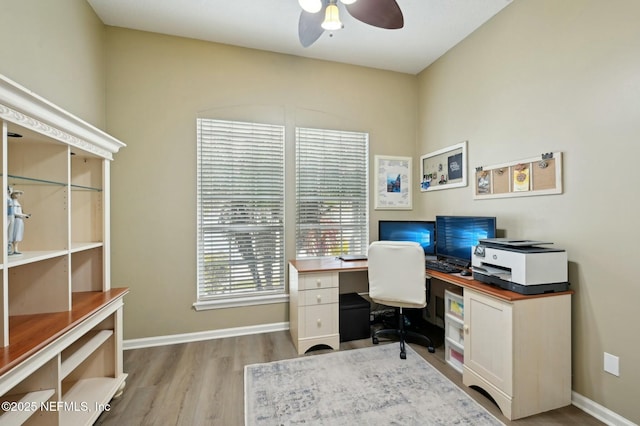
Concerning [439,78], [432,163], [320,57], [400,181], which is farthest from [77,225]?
[439,78]

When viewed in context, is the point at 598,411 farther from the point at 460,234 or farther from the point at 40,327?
the point at 40,327

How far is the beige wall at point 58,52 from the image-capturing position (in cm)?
158

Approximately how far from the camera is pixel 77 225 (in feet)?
6.27

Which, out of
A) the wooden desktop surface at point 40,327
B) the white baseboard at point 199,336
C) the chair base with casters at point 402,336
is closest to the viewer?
the wooden desktop surface at point 40,327

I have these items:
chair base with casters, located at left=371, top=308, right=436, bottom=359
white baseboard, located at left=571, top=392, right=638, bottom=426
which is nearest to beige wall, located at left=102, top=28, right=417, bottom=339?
chair base with casters, located at left=371, top=308, right=436, bottom=359

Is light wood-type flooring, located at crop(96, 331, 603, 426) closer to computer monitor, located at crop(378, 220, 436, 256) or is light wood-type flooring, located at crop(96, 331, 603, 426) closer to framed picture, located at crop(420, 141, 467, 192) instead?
computer monitor, located at crop(378, 220, 436, 256)

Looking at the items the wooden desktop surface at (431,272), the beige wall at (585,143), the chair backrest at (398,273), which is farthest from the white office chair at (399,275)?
the beige wall at (585,143)

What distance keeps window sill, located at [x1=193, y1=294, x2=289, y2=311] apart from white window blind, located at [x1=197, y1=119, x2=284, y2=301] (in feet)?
0.14

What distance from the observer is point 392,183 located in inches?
137

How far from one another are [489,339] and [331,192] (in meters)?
2.07

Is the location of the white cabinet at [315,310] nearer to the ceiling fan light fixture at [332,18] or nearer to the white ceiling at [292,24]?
the ceiling fan light fixture at [332,18]

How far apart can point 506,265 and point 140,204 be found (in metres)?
3.16

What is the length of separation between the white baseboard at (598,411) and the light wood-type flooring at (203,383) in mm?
40

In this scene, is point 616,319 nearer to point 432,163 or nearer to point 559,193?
point 559,193
